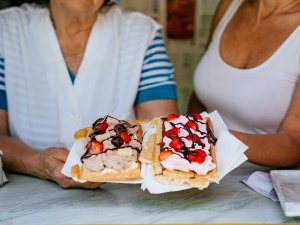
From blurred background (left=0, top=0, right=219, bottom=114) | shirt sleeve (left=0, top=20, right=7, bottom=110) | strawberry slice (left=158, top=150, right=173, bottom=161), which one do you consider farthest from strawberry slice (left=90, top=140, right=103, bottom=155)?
blurred background (left=0, top=0, right=219, bottom=114)

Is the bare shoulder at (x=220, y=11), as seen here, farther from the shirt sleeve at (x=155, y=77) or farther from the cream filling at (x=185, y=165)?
the cream filling at (x=185, y=165)

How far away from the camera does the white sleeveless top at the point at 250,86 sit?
1907mm

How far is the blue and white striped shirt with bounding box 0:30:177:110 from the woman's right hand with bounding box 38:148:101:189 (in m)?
0.58

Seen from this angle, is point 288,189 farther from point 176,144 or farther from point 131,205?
point 131,205

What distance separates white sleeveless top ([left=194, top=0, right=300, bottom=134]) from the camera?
1.91 meters

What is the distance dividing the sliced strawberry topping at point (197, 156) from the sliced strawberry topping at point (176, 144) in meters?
0.04

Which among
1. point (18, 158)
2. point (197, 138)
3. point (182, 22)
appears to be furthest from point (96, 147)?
point (182, 22)

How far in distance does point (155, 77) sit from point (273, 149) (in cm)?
62

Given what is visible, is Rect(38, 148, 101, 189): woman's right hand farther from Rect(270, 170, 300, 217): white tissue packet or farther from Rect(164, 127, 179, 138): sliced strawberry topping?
Rect(270, 170, 300, 217): white tissue packet

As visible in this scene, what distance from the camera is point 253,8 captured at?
2205 mm

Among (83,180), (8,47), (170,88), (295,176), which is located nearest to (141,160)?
(83,180)

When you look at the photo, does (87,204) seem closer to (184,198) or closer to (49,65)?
(184,198)

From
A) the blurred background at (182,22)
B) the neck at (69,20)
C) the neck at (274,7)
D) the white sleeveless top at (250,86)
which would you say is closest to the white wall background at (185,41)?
the blurred background at (182,22)

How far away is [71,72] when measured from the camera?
→ 206 centimetres
